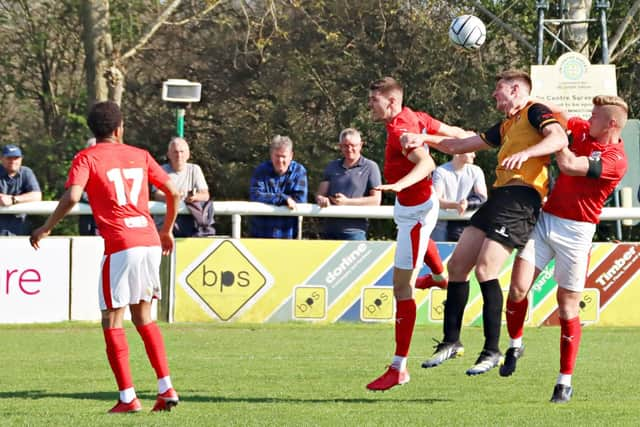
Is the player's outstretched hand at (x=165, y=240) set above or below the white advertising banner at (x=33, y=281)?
above

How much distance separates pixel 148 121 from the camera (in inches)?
1094

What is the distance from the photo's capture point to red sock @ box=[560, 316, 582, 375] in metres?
9.21

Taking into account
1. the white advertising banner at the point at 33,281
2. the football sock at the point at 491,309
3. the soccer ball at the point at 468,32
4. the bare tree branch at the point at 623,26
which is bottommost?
the white advertising banner at the point at 33,281

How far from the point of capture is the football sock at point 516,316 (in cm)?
970

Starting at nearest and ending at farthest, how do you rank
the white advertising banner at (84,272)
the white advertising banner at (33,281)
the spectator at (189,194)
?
the white advertising banner at (33,281), the white advertising banner at (84,272), the spectator at (189,194)

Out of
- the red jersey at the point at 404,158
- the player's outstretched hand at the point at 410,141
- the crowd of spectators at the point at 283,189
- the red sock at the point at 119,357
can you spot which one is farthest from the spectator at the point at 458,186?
the red sock at the point at 119,357

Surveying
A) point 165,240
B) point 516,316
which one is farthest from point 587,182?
point 165,240

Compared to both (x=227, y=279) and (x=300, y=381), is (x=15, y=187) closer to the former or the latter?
(x=227, y=279)

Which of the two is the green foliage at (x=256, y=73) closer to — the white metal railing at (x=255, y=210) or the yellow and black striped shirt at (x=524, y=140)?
the white metal railing at (x=255, y=210)

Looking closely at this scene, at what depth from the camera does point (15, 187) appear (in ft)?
49.5

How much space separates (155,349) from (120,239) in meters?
0.72

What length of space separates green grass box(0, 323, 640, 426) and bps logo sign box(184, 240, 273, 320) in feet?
1.10

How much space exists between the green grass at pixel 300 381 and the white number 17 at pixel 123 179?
1.34 meters

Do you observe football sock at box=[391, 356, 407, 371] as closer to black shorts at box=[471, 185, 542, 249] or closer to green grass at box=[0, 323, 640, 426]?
green grass at box=[0, 323, 640, 426]
